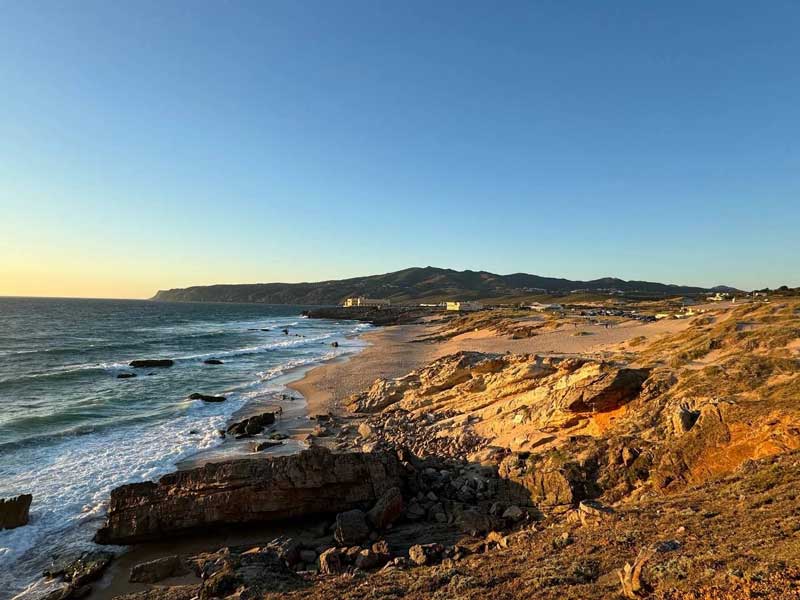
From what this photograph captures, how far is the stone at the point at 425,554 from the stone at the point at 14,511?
11.9 meters

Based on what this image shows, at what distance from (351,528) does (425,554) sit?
2448mm

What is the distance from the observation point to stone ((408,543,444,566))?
339 inches

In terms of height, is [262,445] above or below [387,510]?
below

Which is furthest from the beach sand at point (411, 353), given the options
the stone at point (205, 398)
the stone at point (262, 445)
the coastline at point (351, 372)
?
the stone at point (262, 445)

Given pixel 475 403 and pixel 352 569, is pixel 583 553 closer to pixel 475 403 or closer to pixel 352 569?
pixel 352 569

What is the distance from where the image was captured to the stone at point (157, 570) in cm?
988

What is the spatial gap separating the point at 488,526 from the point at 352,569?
3328 millimetres

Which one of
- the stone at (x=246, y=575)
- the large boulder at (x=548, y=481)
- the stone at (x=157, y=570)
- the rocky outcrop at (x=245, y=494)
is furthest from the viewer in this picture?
the rocky outcrop at (x=245, y=494)

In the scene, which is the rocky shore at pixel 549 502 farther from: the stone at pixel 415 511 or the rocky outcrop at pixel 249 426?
the rocky outcrop at pixel 249 426

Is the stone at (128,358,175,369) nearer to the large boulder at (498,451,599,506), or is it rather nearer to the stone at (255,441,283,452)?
the stone at (255,441,283,452)

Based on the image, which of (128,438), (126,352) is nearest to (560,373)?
(128,438)

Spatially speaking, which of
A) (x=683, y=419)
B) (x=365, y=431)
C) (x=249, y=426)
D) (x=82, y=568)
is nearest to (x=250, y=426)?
(x=249, y=426)

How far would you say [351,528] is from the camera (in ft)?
34.2

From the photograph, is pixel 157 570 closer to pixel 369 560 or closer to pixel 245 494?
pixel 245 494
